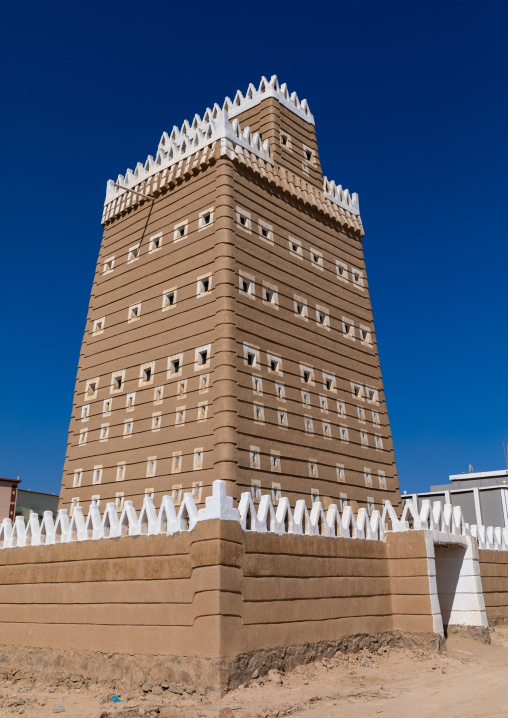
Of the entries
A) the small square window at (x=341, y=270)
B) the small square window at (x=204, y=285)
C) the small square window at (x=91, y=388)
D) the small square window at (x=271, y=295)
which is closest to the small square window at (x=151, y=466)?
the small square window at (x=91, y=388)

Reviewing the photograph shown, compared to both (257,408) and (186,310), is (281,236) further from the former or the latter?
(257,408)

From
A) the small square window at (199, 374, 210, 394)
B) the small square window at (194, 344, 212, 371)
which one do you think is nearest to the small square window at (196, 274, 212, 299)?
the small square window at (194, 344, 212, 371)

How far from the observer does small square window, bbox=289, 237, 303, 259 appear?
2842 centimetres

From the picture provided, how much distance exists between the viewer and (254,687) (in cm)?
1428

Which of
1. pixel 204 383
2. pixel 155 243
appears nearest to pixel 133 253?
pixel 155 243

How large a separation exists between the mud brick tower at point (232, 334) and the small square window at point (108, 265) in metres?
0.11

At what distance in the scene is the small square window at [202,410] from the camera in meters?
22.5

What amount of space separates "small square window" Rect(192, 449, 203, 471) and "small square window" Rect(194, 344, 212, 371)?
327 cm

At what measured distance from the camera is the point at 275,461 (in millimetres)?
22875

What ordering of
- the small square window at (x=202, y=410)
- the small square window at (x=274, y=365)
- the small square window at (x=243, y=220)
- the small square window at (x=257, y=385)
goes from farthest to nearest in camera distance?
the small square window at (x=243, y=220) < the small square window at (x=274, y=365) < the small square window at (x=257, y=385) < the small square window at (x=202, y=410)

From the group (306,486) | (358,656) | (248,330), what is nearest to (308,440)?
(306,486)

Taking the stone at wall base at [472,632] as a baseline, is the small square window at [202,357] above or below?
above

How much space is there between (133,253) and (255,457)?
12.8 meters

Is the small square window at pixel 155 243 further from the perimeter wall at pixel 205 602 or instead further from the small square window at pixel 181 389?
the perimeter wall at pixel 205 602
